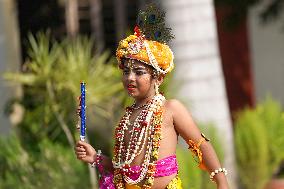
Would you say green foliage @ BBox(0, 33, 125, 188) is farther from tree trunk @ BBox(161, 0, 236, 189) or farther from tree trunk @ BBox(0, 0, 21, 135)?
tree trunk @ BBox(0, 0, 21, 135)

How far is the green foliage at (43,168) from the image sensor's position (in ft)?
27.3

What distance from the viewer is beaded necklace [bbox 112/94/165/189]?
200 inches

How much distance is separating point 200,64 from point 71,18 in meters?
4.37

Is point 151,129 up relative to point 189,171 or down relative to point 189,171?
down

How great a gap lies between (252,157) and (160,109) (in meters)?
3.87

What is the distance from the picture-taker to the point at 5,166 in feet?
29.5

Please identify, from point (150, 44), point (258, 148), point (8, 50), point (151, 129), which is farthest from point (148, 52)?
point (8, 50)

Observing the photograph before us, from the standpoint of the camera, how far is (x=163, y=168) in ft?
16.7

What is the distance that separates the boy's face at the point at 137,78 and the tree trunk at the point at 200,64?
3191mm

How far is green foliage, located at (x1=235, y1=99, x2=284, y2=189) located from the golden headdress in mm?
3725

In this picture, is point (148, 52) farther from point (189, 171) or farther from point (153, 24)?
point (189, 171)

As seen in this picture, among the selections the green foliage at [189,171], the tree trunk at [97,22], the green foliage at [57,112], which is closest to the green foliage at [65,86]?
the green foliage at [57,112]

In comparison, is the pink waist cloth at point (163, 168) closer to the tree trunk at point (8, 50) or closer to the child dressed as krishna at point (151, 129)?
the child dressed as krishna at point (151, 129)

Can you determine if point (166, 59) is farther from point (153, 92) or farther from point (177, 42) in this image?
point (177, 42)
